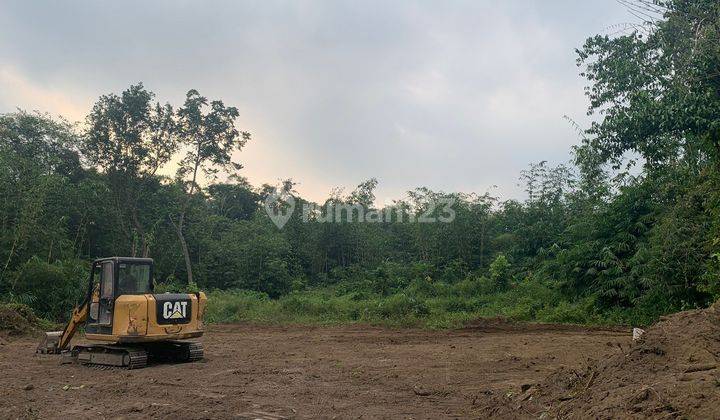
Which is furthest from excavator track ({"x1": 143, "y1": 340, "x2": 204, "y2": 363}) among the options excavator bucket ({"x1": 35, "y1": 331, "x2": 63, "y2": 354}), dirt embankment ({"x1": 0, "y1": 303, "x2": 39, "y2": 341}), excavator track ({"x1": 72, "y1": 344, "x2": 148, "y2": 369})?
dirt embankment ({"x1": 0, "y1": 303, "x2": 39, "y2": 341})

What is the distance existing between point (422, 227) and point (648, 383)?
85.5ft

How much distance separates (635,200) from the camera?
1805 cm

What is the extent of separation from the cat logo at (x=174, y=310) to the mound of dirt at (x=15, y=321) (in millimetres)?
9183

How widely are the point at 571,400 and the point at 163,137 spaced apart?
2566 centimetres

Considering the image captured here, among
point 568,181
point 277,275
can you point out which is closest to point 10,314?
point 277,275

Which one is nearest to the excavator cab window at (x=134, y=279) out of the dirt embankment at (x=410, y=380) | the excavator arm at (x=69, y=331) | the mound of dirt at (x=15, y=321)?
the excavator arm at (x=69, y=331)

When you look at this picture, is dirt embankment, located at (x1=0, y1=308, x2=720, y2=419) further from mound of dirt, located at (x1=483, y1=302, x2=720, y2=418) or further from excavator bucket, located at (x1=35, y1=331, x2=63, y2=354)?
excavator bucket, located at (x1=35, y1=331, x2=63, y2=354)

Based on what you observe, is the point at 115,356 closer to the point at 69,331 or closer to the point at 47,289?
the point at 69,331

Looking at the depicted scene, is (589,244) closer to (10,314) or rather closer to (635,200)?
(635,200)

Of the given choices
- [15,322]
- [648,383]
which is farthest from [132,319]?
[15,322]

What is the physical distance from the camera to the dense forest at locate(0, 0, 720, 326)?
45.6ft

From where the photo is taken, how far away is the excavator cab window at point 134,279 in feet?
36.3

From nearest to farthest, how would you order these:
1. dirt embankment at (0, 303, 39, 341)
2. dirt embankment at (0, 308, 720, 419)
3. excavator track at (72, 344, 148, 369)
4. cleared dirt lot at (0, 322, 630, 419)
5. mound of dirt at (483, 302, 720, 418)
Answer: mound of dirt at (483, 302, 720, 418)
dirt embankment at (0, 308, 720, 419)
cleared dirt lot at (0, 322, 630, 419)
excavator track at (72, 344, 148, 369)
dirt embankment at (0, 303, 39, 341)

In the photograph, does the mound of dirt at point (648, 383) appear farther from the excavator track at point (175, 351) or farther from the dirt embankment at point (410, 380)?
the excavator track at point (175, 351)
